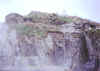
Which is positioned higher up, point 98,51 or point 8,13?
point 8,13

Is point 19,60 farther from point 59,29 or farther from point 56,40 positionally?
point 59,29

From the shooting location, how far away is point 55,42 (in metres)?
6.79

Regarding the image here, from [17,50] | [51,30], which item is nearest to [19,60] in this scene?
[17,50]

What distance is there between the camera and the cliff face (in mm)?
6539

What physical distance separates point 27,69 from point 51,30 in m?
2.02

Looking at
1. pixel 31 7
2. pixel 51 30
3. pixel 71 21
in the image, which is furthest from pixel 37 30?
pixel 71 21

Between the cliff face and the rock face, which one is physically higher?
the rock face

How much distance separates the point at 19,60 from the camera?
6.44m

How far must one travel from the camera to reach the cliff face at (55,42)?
6539mm

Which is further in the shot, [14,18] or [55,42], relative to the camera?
[55,42]

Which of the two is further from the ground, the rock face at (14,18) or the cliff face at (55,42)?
the rock face at (14,18)

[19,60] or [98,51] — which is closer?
[19,60]

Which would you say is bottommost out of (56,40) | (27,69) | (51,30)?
(27,69)

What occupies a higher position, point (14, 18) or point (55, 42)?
point (14, 18)
